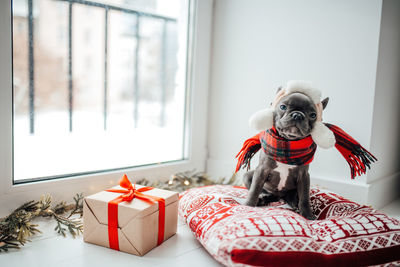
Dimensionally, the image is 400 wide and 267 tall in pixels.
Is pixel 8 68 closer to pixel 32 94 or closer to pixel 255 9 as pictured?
pixel 32 94

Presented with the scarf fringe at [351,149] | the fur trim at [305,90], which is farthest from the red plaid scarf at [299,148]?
the fur trim at [305,90]

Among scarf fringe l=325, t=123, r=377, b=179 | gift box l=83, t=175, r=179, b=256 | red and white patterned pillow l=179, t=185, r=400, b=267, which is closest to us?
red and white patterned pillow l=179, t=185, r=400, b=267

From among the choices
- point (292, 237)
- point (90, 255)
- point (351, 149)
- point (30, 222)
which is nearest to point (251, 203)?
point (292, 237)

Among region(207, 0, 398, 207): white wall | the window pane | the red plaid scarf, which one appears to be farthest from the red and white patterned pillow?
the window pane

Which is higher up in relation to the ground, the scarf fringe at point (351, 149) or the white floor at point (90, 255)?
the scarf fringe at point (351, 149)

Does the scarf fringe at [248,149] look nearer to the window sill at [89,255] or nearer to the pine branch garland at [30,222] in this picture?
the window sill at [89,255]

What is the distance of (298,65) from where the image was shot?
4.77ft

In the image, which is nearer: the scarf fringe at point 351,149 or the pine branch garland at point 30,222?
the pine branch garland at point 30,222

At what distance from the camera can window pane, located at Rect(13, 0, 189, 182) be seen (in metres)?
1.25

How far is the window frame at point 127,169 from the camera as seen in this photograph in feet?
3.59

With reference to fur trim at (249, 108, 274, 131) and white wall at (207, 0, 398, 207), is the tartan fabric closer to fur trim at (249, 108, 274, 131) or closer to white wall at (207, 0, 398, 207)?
fur trim at (249, 108, 274, 131)

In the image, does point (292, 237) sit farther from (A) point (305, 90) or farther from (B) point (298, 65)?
(B) point (298, 65)

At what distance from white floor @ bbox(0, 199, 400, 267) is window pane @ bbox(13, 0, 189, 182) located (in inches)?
13.2

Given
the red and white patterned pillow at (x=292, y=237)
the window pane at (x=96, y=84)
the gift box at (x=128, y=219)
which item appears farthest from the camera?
the window pane at (x=96, y=84)
